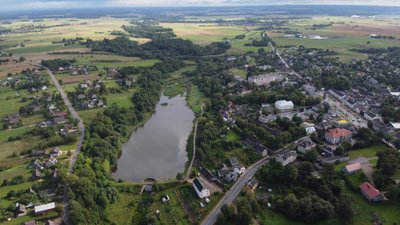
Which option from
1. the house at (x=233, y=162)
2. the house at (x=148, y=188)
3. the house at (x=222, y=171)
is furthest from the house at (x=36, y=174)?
the house at (x=233, y=162)

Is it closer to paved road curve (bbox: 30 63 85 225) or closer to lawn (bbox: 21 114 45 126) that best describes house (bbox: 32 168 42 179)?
paved road curve (bbox: 30 63 85 225)

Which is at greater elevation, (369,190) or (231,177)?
(369,190)

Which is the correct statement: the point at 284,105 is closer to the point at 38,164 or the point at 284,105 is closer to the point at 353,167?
the point at 353,167

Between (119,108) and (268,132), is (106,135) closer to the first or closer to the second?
(119,108)

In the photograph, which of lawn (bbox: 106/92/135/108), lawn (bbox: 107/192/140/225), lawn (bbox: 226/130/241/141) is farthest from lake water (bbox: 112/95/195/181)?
lawn (bbox: 226/130/241/141)

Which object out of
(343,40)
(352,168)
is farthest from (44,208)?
(343,40)

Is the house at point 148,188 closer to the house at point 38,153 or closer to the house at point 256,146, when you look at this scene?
the house at point 256,146
